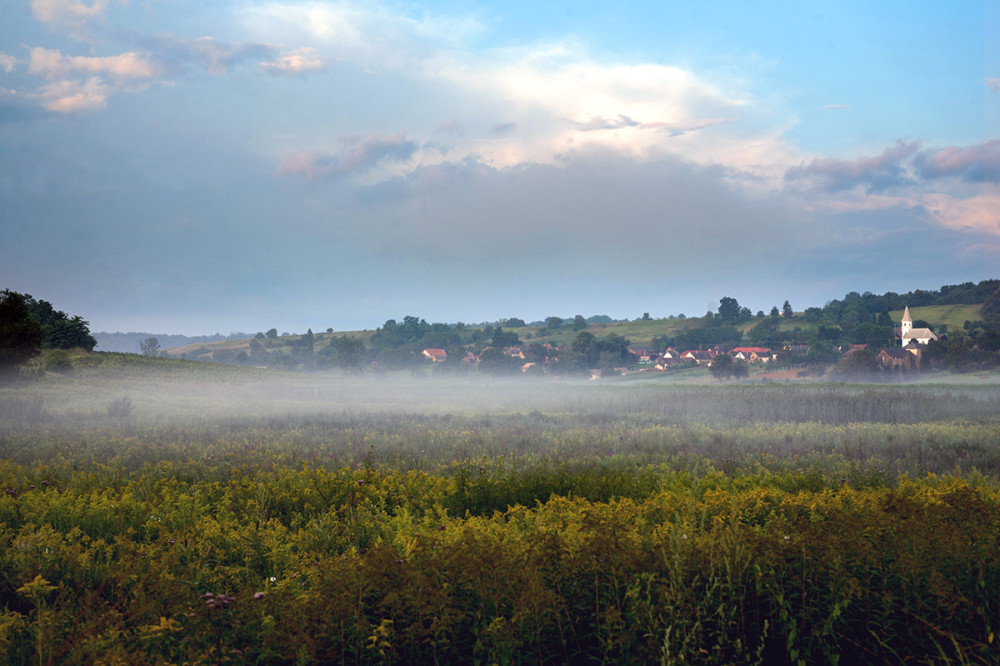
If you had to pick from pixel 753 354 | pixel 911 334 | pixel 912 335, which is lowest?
pixel 753 354

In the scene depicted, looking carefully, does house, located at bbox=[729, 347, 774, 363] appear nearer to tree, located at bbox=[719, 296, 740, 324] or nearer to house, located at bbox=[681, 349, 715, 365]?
house, located at bbox=[681, 349, 715, 365]

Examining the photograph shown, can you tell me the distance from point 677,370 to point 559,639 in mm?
84173

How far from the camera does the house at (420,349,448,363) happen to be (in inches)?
4028

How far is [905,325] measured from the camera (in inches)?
3068

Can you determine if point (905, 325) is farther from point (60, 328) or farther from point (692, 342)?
point (60, 328)

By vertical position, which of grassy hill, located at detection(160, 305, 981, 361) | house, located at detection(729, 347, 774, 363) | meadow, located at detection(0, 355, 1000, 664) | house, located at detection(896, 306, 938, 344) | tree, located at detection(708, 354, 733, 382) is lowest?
tree, located at detection(708, 354, 733, 382)

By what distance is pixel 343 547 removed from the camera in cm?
577

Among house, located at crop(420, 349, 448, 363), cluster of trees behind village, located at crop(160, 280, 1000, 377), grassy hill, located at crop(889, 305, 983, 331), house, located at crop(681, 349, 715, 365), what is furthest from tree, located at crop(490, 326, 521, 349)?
grassy hill, located at crop(889, 305, 983, 331)

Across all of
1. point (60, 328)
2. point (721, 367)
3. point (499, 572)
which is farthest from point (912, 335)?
point (60, 328)

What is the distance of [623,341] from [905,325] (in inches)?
1525

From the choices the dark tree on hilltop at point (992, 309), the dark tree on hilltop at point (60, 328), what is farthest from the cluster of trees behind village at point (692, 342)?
the dark tree on hilltop at point (60, 328)

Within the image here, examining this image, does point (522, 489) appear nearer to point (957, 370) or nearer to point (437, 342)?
point (957, 370)

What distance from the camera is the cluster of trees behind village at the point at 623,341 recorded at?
60844 millimetres

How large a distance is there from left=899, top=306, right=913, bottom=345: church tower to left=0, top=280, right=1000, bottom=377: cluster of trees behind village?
977 millimetres
